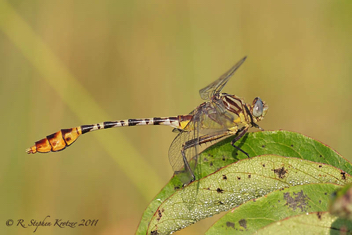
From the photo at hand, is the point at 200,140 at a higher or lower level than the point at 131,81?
lower

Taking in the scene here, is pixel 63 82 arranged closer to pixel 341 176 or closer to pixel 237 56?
pixel 237 56

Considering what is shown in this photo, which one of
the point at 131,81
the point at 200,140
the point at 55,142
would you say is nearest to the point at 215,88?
the point at 200,140

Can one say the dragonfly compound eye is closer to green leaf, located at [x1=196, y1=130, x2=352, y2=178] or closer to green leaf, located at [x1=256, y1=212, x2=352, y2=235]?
green leaf, located at [x1=196, y1=130, x2=352, y2=178]

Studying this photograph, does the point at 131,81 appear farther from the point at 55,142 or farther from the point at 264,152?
the point at 264,152

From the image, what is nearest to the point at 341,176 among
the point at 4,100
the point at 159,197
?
the point at 159,197

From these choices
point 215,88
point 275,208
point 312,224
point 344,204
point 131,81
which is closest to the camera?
point 344,204

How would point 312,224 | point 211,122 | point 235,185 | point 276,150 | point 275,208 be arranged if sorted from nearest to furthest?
point 312,224
point 275,208
point 235,185
point 276,150
point 211,122

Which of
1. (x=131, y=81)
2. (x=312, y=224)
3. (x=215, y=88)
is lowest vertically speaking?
(x=312, y=224)
